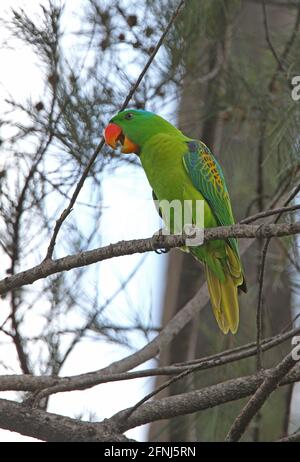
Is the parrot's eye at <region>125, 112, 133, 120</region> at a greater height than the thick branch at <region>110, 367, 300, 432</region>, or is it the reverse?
the parrot's eye at <region>125, 112, 133, 120</region>

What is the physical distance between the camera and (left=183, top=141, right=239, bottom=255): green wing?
252 cm

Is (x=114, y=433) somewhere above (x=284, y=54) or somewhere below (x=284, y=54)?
below

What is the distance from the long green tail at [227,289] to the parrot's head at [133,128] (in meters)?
0.47

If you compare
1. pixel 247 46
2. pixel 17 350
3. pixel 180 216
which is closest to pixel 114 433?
pixel 17 350

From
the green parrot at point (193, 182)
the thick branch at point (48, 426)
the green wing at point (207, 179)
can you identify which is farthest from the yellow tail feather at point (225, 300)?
the thick branch at point (48, 426)

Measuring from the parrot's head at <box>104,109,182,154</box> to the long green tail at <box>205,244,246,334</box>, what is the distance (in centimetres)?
47

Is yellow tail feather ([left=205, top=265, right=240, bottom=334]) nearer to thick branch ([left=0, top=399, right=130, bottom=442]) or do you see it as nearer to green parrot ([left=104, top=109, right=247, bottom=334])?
green parrot ([left=104, top=109, right=247, bottom=334])

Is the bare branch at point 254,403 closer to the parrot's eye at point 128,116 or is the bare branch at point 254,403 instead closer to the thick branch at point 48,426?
the thick branch at point 48,426

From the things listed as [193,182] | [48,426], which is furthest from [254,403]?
[193,182]

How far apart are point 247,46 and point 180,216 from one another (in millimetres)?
1225

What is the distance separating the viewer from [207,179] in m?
2.54

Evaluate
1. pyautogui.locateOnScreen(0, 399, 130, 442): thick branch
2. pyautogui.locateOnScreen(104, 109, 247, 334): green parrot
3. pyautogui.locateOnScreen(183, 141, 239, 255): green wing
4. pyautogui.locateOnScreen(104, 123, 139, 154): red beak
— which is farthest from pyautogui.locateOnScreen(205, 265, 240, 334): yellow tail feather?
pyautogui.locateOnScreen(0, 399, 130, 442): thick branch
